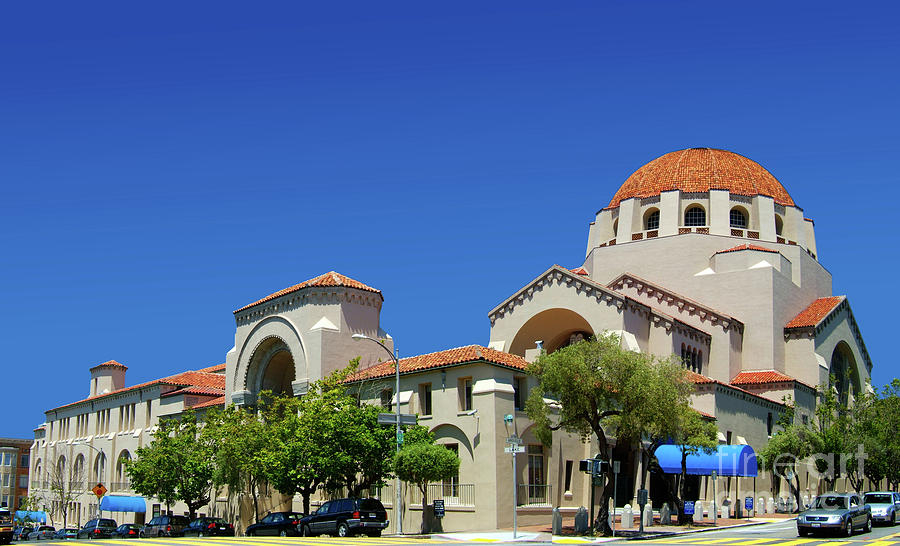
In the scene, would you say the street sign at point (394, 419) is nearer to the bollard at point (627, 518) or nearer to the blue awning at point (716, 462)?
the bollard at point (627, 518)

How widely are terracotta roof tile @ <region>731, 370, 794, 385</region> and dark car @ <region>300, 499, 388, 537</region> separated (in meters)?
28.3

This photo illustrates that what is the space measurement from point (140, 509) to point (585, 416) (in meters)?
40.0

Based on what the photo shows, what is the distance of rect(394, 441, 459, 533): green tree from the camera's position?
36312 mm

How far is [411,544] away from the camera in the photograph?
28562 mm

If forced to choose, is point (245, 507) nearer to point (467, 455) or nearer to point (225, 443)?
point (225, 443)

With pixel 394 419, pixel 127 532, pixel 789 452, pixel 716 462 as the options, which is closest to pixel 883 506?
pixel 716 462

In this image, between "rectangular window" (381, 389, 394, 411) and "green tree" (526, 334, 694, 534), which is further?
"rectangular window" (381, 389, 394, 411)

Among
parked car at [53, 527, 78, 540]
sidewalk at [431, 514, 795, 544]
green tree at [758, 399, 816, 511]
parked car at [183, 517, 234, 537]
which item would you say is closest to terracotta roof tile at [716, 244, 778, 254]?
green tree at [758, 399, 816, 511]

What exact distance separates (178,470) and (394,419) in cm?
2047

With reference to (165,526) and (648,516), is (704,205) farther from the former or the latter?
(165,526)

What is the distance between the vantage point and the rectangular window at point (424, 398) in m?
41.7

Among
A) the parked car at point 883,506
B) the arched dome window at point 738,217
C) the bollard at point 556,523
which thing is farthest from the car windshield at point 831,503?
the arched dome window at point 738,217

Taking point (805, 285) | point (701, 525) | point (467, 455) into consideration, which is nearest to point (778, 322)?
point (805, 285)

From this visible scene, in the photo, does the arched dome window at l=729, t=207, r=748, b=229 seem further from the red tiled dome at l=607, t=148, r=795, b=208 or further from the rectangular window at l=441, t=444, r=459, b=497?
the rectangular window at l=441, t=444, r=459, b=497
